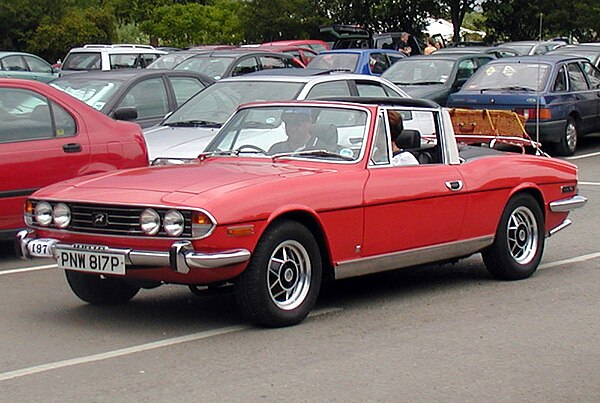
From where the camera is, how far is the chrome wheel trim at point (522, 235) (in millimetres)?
9258

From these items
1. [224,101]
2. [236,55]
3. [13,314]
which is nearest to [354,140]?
[13,314]

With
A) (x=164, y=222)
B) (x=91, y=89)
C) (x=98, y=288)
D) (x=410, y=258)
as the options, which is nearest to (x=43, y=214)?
(x=98, y=288)

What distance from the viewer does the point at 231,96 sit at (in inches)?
533

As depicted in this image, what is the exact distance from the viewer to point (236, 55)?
21219mm

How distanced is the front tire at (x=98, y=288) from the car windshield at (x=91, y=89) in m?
6.40

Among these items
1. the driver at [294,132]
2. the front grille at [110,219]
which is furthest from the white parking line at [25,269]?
the driver at [294,132]

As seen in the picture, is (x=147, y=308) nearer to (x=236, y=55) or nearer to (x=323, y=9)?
(x=236, y=55)

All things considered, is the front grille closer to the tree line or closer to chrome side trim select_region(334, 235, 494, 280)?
chrome side trim select_region(334, 235, 494, 280)

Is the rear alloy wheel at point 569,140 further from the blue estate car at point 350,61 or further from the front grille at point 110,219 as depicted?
the front grille at point 110,219

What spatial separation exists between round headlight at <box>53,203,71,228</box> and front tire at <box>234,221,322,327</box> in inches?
46.7

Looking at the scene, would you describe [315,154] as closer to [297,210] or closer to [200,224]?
[297,210]

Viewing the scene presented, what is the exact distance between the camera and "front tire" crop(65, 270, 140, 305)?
809 centimetres

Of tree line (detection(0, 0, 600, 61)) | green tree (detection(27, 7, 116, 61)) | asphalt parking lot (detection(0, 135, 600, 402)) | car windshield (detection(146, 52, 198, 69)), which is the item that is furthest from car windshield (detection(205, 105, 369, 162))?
tree line (detection(0, 0, 600, 61))

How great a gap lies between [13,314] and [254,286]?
6.35 ft
